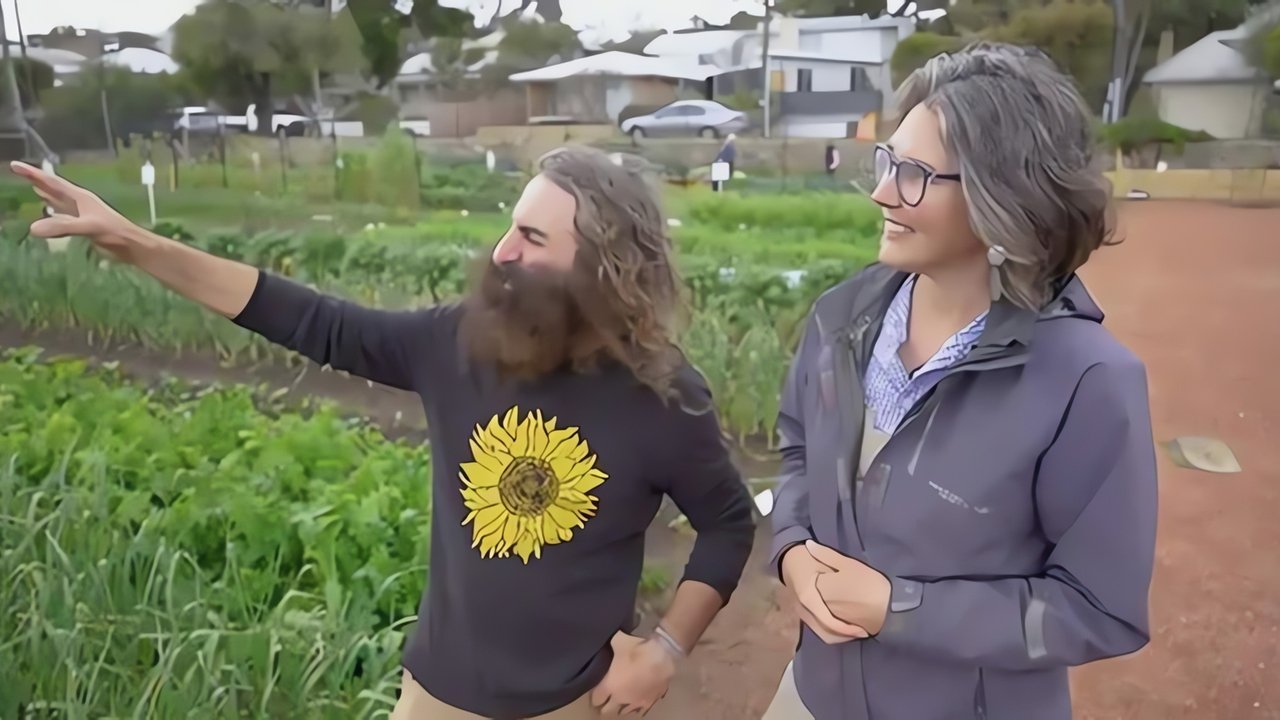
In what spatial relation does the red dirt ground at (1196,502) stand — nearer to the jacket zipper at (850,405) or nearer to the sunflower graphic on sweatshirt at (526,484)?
the sunflower graphic on sweatshirt at (526,484)

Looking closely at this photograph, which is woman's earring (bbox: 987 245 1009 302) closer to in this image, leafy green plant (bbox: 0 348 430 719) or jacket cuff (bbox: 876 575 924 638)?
jacket cuff (bbox: 876 575 924 638)

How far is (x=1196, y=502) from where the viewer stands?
181cm

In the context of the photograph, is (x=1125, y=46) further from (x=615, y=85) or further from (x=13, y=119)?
(x=13, y=119)

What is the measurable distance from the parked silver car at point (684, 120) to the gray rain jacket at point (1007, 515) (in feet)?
2.36

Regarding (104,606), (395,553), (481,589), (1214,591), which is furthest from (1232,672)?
(104,606)

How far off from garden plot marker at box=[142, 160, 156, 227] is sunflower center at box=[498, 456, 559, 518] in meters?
1.12

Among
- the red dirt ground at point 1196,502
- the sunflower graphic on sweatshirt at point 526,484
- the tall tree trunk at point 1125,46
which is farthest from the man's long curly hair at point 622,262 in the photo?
the tall tree trunk at point 1125,46

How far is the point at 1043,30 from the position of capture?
5.11 feet

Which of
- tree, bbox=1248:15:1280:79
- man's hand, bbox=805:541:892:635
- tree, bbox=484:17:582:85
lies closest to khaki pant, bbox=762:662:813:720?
man's hand, bbox=805:541:892:635

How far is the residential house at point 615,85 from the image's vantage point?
165cm

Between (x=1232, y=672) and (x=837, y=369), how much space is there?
1225 millimetres

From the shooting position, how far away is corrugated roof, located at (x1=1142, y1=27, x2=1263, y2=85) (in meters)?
1.57

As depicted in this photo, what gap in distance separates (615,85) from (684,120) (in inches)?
5.0

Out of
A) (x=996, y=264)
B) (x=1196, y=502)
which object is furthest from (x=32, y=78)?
(x=1196, y=502)
